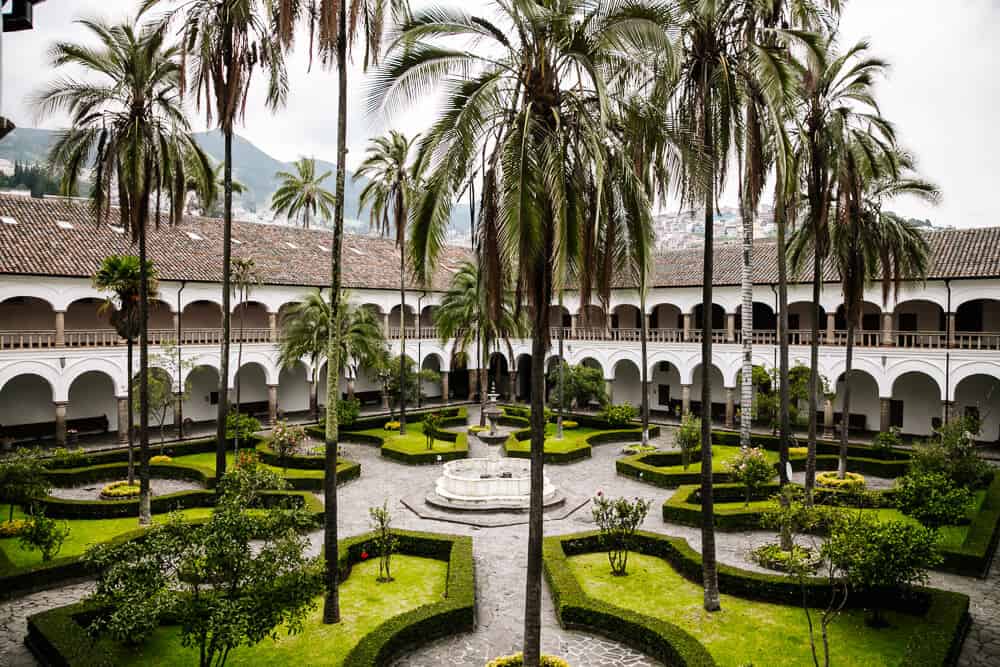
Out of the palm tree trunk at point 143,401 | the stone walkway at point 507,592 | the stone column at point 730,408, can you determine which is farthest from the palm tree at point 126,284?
the stone column at point 730,408

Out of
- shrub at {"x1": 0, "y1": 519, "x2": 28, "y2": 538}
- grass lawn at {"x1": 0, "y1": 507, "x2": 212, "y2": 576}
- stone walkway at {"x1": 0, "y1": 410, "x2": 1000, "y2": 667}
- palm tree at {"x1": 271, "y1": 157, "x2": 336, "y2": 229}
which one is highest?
palm tree at {"x1": 271, "y1": 157, "x2": 336, "y2": 229}

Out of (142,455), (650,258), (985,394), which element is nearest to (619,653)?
(650,258)

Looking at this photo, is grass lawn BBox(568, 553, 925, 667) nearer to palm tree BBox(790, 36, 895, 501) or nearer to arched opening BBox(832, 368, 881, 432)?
palm tree BBox(790, 36, 895, 501)

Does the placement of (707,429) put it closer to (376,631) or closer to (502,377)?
(376,631)

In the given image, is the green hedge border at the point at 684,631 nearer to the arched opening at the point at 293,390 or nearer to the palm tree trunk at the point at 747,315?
the palm tree trunk at the point at 747,315

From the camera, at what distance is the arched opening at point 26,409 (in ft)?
85.8

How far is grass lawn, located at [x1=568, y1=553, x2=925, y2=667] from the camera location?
32.1ft

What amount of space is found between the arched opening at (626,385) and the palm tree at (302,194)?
2307cm

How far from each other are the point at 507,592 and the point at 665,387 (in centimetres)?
2542

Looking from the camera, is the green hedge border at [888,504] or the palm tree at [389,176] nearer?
the green hedge border at [888,504]

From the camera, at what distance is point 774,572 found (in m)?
13.5

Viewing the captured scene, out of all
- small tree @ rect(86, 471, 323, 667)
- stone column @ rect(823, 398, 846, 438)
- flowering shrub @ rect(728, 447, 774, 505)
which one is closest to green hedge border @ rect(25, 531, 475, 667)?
small tree @ rect(86, 471, 323, 667)

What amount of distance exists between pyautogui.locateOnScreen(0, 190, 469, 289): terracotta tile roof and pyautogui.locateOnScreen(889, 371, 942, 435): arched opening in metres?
23.6

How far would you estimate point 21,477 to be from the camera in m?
14.8
